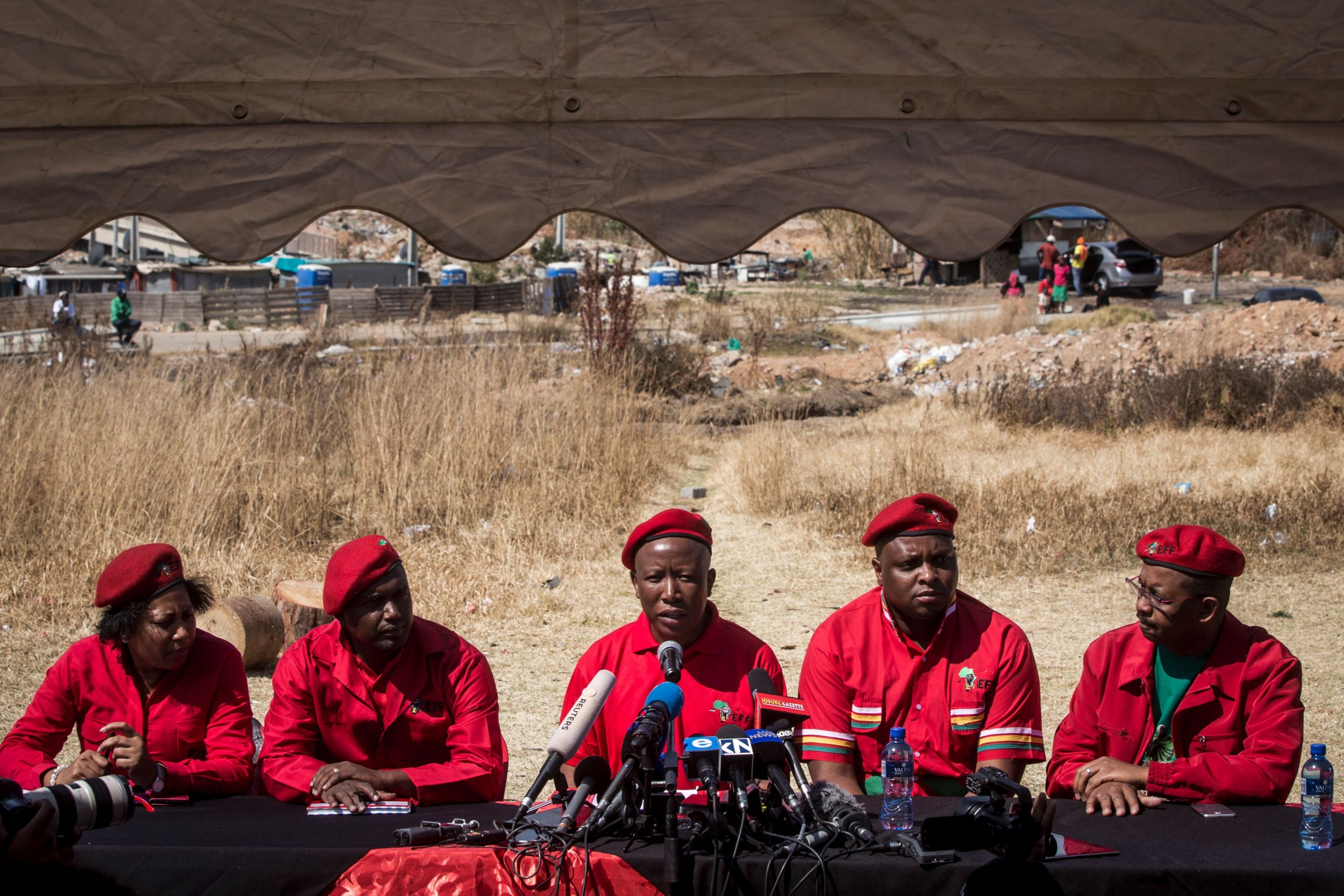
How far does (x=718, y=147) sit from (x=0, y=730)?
5.15 m

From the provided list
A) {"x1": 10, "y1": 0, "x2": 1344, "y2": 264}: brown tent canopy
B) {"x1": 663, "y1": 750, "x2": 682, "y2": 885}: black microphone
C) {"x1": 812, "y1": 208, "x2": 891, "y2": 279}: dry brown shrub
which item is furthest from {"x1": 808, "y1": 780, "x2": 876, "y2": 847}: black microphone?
{"x1": 812, "y1": 208, "x2": 891, "y2": 279}: dry brown shrub

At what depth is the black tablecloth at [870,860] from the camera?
248 cm

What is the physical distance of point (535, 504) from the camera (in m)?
9.71

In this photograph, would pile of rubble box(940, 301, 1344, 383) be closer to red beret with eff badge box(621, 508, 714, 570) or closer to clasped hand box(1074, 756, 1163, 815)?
red beret with eff badge box(621, 508, 714, 570)

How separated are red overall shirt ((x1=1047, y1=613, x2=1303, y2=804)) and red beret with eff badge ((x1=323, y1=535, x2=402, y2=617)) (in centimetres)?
211

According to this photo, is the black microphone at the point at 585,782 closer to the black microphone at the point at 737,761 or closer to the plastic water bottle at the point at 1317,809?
the black microphone at the point at 737,761

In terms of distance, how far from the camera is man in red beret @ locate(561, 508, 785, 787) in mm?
3570

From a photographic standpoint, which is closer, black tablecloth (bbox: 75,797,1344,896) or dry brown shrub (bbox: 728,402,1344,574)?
black tablecloth (bbox: 75,797,1344,896)

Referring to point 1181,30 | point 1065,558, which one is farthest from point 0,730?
point 1065,558

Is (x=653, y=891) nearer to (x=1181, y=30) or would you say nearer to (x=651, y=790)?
(x=651, y=790)

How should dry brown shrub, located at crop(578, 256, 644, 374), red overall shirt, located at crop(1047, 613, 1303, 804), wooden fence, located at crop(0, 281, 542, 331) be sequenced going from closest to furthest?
red overall shirt, located at crop(1047, 613, 1303, 804) < dry brown shrub, located at crop(578, 256, 644, 374) < wooden fence, located at crop(0, 281, 542, 331)

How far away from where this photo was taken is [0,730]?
20.2 ft

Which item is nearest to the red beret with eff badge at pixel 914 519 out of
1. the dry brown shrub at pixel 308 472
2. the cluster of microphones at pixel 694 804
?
the cluster of microphones at pixel 694 804

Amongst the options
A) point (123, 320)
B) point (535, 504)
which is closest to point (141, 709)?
point (535, 504)
